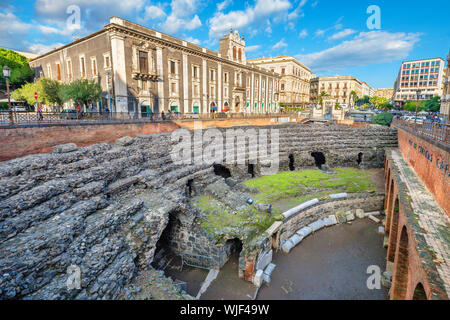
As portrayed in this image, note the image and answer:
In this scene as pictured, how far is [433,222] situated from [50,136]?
18.5 m

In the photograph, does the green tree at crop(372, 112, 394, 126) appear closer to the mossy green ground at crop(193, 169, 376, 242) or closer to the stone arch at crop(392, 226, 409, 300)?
the mossy green ground at crop(193, 169, 376, 242)

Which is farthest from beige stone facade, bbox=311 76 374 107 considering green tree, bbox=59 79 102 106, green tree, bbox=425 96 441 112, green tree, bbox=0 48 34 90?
green tree, bbox=0 48 34 90

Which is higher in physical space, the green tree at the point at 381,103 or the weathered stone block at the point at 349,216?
the green tree at the point at 381,103

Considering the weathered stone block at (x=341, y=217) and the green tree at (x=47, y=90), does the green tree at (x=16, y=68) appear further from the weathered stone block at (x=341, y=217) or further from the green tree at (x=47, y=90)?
the weathered stone block at (x=341, y=217)

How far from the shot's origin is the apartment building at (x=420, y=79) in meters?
83.4

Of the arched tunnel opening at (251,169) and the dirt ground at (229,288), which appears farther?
the arched tunnel opening at (251,169)

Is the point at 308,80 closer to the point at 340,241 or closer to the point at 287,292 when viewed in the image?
the point at 340,241

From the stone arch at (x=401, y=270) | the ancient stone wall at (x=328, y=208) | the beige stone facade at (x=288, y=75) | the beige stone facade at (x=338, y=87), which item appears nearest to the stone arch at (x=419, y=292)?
the stone arch at (x=401, y=270)

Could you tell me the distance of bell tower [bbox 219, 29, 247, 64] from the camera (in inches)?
1612

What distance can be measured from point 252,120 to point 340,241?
76.1ft

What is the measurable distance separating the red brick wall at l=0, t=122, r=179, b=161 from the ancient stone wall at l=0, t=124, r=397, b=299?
4.32ft

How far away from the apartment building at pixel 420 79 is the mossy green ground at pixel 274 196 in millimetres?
81032

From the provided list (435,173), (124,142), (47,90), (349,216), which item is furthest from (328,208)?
(47,90)

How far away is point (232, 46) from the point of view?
41.7 m
